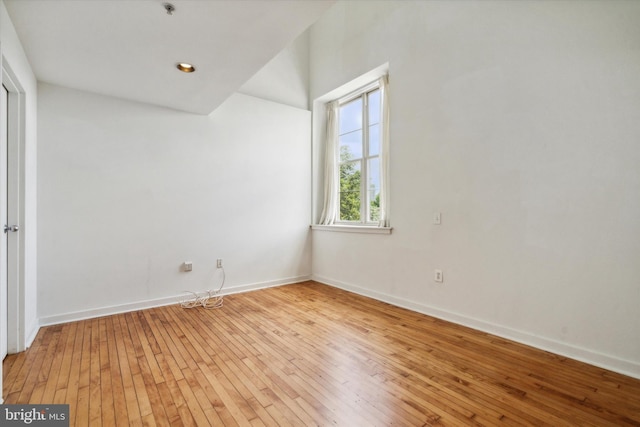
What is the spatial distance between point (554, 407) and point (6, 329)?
3562 millimetres

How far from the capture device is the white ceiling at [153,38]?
1784 millimetres

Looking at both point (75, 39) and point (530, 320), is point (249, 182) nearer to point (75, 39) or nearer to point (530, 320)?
point (75, 39)

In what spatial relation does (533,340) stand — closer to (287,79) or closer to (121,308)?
(121,308)

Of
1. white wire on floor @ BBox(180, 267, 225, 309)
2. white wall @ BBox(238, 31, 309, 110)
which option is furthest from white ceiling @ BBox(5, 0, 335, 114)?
white wire on floor @ BBox(180, 267, 225, 309)

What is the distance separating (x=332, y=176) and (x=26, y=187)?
3.40m

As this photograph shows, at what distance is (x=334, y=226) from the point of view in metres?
4.32

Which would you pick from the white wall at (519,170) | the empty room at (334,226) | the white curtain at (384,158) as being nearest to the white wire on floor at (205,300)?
the empty room at (334,226)

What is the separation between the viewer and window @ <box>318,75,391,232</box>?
12.5 feet

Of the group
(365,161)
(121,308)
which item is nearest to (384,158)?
(365,161)

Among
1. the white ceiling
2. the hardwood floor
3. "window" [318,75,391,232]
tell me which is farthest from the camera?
"window" [318,75,391,232]

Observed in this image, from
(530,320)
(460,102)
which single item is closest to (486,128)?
(460,102)

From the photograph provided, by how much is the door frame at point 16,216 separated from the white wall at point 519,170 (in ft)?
10.7

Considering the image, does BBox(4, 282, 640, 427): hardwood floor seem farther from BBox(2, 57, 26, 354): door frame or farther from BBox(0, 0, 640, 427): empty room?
BBox(2, 57, 26, 354): door frame

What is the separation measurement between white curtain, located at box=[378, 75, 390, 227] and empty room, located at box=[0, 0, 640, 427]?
0.02 metres
